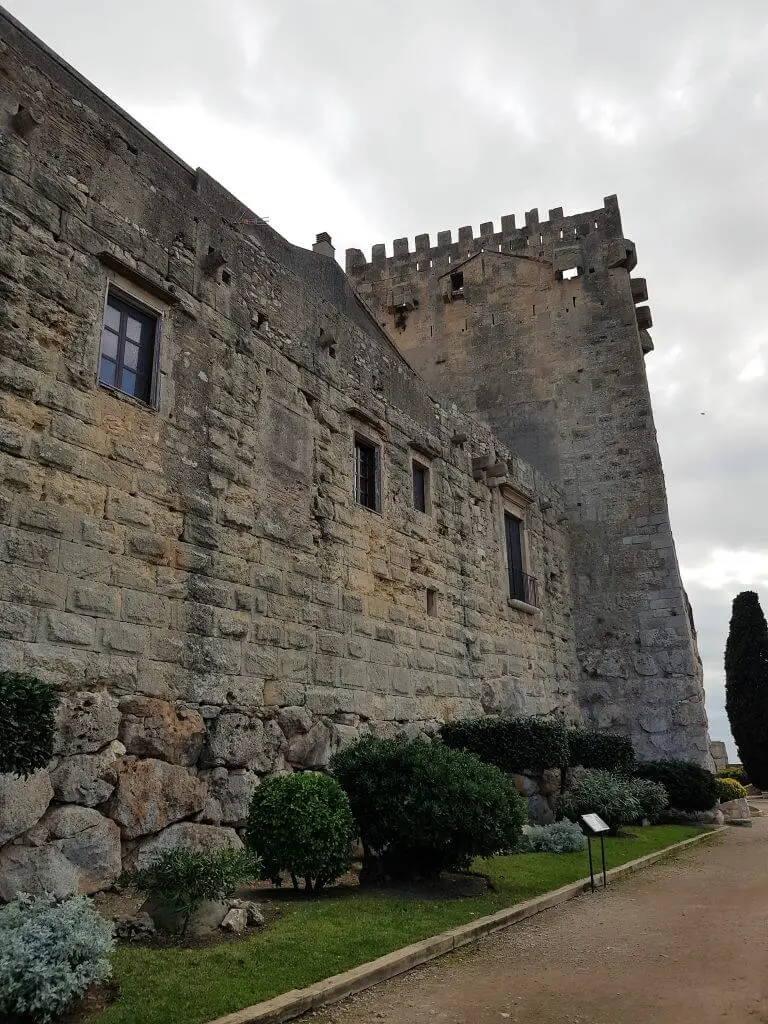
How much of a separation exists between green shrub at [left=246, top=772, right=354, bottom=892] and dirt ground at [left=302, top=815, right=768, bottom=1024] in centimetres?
154

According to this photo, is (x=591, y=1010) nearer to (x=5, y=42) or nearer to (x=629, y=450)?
(x=5, y=42)

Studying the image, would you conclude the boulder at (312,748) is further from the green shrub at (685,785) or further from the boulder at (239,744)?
the green shrub at (685,785)

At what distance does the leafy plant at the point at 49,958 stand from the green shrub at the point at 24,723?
966mm

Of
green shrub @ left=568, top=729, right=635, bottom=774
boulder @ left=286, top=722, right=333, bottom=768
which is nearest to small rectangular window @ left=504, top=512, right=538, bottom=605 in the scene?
green shrub @ left=568, top=729, right=635, bottom=774

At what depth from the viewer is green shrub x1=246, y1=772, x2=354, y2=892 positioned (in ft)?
21.5

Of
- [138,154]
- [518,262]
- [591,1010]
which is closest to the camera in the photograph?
[591,1010]

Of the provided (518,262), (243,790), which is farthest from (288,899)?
(518,262)

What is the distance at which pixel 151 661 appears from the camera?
7.07m

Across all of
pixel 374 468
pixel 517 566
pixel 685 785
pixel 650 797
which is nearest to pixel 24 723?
pixel 374 468

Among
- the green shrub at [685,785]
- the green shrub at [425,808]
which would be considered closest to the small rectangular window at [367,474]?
the green shrub at [425,808]

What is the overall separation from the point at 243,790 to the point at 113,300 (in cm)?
502

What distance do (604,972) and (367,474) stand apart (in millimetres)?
7416

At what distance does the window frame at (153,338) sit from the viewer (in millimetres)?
7441

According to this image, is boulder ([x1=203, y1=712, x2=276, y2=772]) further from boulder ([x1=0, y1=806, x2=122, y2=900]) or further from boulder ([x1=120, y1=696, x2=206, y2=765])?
boulder ([x1=0, y1=806, x2=122, y2=900])
